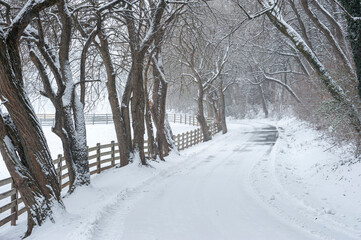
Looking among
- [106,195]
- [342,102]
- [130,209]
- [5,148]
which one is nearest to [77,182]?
[106,195]

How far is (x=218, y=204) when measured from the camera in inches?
306

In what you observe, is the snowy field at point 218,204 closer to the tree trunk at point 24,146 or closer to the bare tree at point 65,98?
the tree trunk at point 24,146

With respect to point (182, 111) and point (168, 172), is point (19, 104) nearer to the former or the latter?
point (168, 172)

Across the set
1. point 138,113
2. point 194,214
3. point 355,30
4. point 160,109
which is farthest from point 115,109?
point 355,30

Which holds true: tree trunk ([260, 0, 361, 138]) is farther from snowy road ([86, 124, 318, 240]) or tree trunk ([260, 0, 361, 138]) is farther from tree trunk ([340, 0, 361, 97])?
snowy road ([86, 124, 318, 240])

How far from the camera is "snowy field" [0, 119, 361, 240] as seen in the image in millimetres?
5887

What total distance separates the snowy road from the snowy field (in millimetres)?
18

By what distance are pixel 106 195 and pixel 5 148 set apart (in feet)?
11.0

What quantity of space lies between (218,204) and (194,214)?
1019mm

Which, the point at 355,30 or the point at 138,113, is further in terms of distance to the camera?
the point at 138,113

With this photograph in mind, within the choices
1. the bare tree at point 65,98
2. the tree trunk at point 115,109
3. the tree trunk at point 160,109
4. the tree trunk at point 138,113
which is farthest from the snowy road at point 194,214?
the tree trunk at point 160,109

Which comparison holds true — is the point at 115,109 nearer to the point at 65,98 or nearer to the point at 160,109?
the point at 65,98

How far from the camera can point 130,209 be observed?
24.6 ft

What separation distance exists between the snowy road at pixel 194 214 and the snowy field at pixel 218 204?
0.06 feet
